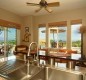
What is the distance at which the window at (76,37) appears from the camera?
505 centimetres

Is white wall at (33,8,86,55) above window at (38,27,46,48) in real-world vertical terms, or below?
A: above

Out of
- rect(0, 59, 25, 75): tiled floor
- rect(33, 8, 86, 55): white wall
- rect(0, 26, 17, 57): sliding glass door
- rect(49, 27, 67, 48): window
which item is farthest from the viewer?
rect(49, 27, 67, 48): window

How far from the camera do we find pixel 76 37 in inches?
204

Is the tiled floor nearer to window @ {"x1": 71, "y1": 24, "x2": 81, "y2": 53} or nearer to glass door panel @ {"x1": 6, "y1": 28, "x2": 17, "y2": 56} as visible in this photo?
window @ {"x1": 71, "y1": 24, "x2": 81, "y2": 53}

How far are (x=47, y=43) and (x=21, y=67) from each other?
4.58m

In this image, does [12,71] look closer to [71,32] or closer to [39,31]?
[71,32]

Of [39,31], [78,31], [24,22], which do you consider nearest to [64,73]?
[78,31]

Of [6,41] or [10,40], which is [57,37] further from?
[6,41]

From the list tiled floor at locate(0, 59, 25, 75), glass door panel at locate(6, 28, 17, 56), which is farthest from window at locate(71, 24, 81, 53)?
tiled floor at locate(0, 59, 25, 75)

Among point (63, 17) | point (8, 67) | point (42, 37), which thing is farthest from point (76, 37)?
point (8, 67)

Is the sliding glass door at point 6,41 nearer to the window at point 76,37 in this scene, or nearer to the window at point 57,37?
the window at point 57,37

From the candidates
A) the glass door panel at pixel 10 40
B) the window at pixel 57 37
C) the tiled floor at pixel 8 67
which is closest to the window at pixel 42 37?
the window at pixel 57 37

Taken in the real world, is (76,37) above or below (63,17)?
below

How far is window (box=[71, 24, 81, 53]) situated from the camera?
16.6ft
